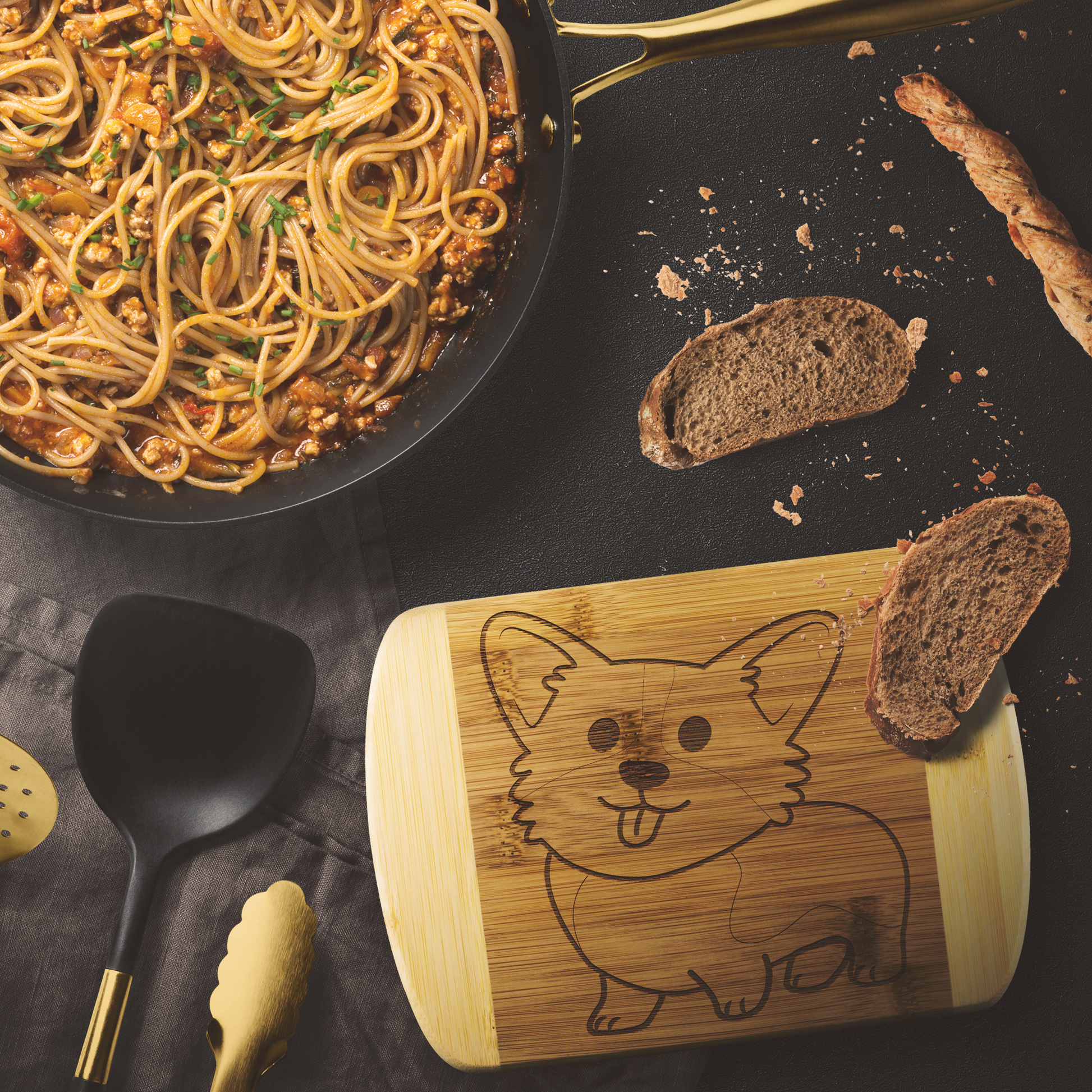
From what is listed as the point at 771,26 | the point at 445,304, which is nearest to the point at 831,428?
the point at 771,26

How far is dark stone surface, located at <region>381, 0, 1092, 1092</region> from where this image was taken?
2600mm

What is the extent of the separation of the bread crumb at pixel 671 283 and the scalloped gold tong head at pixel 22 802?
2297mm

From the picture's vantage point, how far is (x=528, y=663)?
8.18 feet

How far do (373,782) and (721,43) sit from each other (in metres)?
2.38

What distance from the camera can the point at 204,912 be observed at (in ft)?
8.21

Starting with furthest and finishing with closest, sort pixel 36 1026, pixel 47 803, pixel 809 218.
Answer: pixel 809 218, pixel 36 1026, pixel 47 803

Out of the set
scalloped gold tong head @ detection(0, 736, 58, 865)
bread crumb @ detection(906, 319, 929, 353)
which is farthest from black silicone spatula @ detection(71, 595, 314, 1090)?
bread crumb @ detection(906, 319, 929, 353)

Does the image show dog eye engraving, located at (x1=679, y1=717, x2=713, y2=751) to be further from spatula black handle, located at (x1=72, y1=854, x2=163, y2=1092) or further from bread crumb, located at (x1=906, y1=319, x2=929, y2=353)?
spatula black handle, located at (x1=72, y1=854, x2=163, y2=1092)

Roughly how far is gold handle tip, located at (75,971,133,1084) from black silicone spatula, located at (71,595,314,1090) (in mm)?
69

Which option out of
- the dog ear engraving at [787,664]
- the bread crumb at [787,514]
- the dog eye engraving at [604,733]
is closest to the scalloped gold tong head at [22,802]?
the dog eye engraving at [604,733]

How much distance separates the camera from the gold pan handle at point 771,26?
89.5 inches

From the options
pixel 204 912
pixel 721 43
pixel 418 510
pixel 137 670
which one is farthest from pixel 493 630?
pixel 721 43

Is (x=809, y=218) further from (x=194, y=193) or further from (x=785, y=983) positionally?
(x=785, y=983)

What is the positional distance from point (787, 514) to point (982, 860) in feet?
3.97
